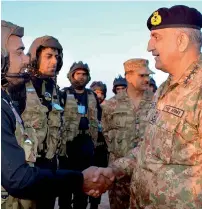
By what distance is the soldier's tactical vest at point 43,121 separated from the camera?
495cm

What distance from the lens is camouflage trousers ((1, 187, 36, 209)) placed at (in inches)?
98.1

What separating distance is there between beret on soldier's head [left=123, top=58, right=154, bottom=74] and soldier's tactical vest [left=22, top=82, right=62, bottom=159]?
141 centimetres

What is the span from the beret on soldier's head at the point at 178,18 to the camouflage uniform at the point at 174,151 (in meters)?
0.33

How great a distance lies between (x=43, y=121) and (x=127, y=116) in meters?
1.36

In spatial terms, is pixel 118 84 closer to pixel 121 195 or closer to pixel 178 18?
pixel 121 195

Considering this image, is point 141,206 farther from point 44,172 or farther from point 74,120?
point 74,120

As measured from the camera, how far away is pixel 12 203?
275 centimetres

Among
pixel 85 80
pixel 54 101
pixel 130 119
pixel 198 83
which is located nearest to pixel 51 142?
pixel 54 101

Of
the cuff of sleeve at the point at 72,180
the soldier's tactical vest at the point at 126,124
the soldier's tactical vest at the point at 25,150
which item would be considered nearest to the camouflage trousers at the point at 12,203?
the soldier's tactical vest at the point at 25,150

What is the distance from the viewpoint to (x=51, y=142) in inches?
205

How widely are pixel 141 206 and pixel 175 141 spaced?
0.64 meters

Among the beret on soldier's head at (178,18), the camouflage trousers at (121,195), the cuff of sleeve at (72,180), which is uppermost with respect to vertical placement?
the beret on soldier's head at (178,18)

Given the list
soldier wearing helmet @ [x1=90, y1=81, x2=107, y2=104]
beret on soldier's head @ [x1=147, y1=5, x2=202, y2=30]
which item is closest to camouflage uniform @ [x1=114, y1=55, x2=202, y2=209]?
beret on soldier's head @ [x1=147, y1=5, x2=202, y2=30]

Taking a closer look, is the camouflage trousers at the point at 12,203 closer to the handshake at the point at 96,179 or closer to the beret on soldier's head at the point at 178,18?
the handshake at the point at 96,179
